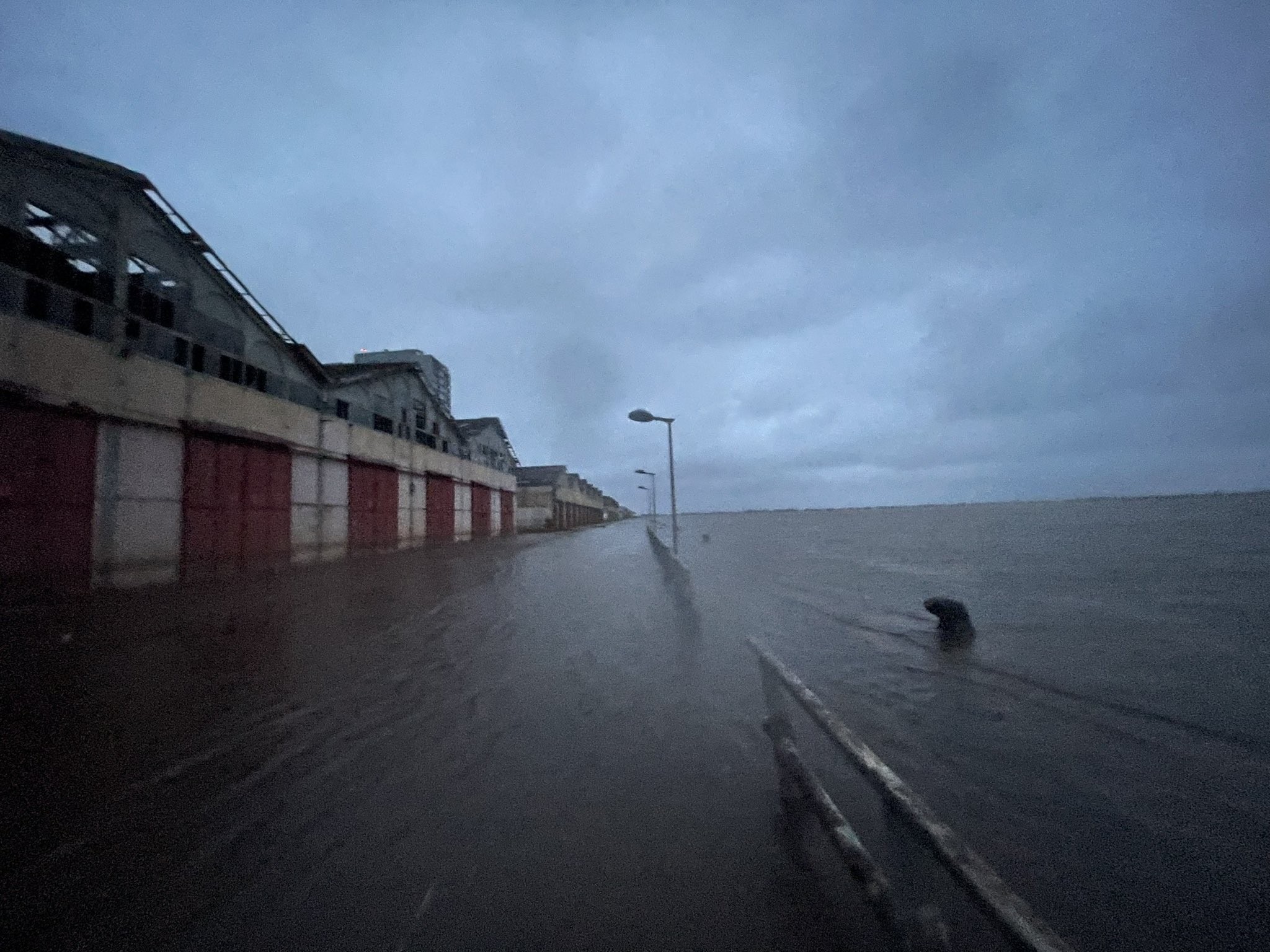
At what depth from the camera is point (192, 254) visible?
613 inches

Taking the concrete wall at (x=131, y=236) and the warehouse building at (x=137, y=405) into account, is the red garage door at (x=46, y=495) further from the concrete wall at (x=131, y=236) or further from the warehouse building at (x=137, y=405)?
the concrete wall at (x=131, y=236)

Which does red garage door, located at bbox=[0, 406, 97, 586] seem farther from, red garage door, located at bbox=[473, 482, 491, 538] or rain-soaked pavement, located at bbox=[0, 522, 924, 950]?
red garage door, located at bbox=[473, 482, 491, 538]

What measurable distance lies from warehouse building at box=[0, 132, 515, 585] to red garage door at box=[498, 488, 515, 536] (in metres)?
21.8

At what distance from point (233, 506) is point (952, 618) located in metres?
18.8

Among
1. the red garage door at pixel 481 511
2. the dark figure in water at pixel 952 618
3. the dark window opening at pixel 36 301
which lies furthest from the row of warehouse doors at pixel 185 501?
the dark figure in water at pixel 952 618

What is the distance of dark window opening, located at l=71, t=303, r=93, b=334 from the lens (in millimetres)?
11648

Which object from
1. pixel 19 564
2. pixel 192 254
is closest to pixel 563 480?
pixel 192 254

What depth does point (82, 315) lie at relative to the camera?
11.8m

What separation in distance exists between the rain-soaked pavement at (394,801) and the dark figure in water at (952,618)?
5015mm

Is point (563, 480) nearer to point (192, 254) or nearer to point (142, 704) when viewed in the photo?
point (192, 254)

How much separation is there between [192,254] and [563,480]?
5343 cm

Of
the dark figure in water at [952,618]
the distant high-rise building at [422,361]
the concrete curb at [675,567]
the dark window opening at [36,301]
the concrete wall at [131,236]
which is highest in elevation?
the distant high-rise building at [422,361]

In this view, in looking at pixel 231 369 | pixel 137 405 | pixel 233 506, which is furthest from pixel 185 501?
pixel 231 369

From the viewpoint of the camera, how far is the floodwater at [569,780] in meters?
2.88
